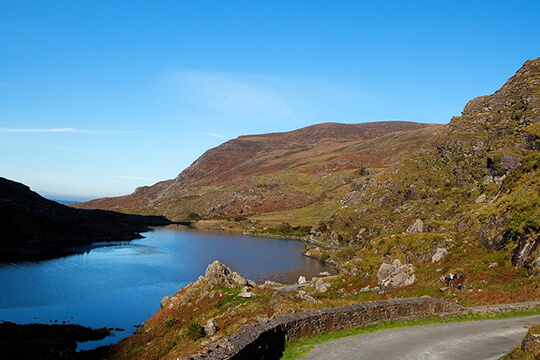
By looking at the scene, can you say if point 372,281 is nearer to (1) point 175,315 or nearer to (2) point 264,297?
(2) point 264,297

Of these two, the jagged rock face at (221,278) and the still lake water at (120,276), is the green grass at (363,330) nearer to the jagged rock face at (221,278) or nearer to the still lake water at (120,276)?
the jagged rock face at (221,278)

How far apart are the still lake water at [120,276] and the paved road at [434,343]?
37.8 meters

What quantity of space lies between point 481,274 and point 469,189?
67227 millimetres

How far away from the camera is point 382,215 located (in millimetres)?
113938

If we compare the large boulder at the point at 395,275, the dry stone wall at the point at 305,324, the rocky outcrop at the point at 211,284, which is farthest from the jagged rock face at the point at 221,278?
the dry stone wall at the point at 305,324

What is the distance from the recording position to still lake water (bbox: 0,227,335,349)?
5653 cm

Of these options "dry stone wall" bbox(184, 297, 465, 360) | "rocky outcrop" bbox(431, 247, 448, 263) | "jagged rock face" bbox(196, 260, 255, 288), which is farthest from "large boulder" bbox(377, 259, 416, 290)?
"jagged rock face" bbox(196, 260, 255, 288)

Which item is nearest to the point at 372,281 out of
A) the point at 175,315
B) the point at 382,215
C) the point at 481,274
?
the point at 481,274

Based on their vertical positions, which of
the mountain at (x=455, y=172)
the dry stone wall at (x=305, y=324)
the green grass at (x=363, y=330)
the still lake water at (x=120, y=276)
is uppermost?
the mountain at (x=455, y=172)

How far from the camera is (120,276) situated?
283ft

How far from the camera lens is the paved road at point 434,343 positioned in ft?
59.4

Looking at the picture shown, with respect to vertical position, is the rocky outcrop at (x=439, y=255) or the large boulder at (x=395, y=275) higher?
the rocky outcrop at (x=439, y=255)

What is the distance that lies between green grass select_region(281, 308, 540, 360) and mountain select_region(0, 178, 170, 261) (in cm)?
10550

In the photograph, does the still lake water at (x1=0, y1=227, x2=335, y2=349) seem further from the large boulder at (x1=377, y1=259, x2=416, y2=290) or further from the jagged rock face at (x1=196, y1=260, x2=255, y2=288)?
the large boulder at (x1=377, y1=259, x2=416, y2=290)
